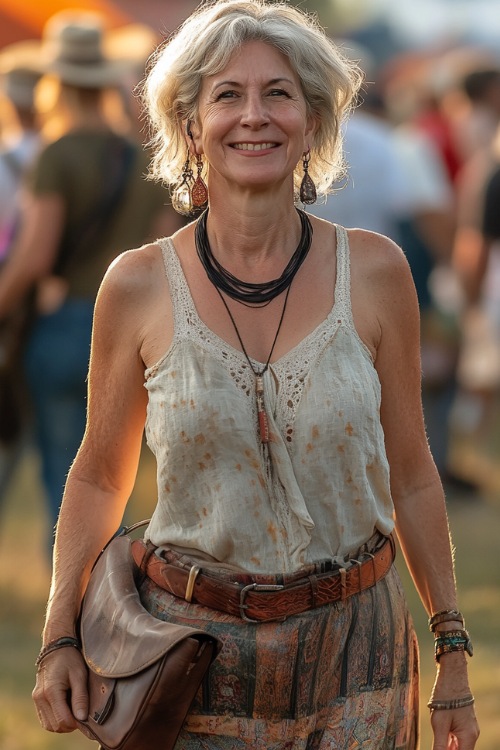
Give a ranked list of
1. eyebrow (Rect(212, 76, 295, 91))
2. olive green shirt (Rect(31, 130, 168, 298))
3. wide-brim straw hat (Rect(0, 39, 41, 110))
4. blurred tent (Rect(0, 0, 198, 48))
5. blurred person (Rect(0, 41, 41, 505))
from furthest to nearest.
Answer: blurred tent (Rect(0, 0, 198, 48)), wide-brim straw hat (Rect(0, 39, 41, 110)), blurred person (Rect(0, 41, 41, 505)), olive green shirt (Rect(31, 130, 168, 298)), eyebrow (Rect(212, 76, 295, 91))

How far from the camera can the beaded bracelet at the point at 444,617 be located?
114 inches

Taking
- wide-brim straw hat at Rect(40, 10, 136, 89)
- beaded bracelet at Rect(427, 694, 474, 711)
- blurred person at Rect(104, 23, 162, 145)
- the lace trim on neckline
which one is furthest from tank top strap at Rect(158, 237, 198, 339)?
blurred person at Rect(104, 23, 162, 145)

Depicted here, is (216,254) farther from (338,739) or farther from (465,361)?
(465,361)

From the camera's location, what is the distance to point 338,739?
2.73 m

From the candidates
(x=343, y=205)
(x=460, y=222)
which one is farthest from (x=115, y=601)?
(x=460, y=222)

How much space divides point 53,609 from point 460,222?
5367 mm

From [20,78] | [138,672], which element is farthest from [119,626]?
[20,78]

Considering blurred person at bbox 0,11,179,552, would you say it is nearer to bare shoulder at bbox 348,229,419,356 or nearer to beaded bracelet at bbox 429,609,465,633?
bare shoulder at bbox 348,229,419,356

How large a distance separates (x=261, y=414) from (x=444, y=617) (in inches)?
23.8

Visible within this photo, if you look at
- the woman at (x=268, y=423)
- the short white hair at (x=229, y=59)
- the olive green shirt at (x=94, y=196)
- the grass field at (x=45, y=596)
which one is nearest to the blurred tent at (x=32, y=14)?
the grass field at (x=45, y=596)

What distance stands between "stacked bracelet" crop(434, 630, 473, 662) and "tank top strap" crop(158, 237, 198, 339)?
81cm

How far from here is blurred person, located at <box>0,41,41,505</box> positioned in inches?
229

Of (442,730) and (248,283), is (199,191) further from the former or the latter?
(442,730)

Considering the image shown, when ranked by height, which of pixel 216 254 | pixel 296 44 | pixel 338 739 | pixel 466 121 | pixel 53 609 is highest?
pixel 466 121
